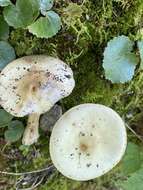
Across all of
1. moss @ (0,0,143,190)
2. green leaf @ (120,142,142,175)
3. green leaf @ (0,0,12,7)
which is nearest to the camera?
green leaf @ (0,0,12,7)

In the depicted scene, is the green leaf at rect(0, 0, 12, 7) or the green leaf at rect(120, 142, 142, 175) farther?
the green leaf at rect(120, 142, 142, 175)

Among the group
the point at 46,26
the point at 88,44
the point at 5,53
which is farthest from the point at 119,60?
the point at 5,53

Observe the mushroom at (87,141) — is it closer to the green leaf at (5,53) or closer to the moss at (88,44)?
the moss at (88,44)

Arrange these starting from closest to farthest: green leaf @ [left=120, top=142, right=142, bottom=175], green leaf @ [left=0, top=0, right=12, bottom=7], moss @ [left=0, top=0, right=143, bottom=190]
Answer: green leaf @ [left=0, top=0, right=12, bottom=7] < moss @ [left=0, top=0, right=143, bottom=190] < green leaf @ [left=120, top=142, right=142, bottom=175]

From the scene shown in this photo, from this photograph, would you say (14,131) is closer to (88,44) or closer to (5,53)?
(5,53)

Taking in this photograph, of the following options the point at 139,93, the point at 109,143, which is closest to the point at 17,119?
the point at 109,143

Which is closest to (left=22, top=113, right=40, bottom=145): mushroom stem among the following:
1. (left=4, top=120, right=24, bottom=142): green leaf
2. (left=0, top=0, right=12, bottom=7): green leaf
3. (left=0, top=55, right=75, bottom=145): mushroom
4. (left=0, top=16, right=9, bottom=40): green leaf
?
(left=4, top=120, right=24, bottom=142): green leaf

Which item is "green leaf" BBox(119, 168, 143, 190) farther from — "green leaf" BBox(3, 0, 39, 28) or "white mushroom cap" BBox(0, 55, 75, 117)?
"green leaf" BBox(3, 0, 39, 28)
